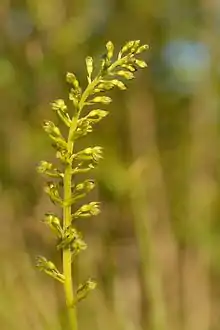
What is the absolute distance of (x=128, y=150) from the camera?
1928 mm

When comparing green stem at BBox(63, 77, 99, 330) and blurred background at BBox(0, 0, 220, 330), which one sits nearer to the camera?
green stem at BBox(63, 77, 99, 330)

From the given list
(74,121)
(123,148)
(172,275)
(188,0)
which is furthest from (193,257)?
(74,121)

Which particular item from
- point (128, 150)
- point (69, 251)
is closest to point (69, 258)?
point (69, 251)

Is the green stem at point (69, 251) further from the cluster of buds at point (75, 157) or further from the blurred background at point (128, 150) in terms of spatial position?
the blurred background at point (128, 150)

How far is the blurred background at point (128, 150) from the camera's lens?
1.33m

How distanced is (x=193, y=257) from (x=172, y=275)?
0.12 m

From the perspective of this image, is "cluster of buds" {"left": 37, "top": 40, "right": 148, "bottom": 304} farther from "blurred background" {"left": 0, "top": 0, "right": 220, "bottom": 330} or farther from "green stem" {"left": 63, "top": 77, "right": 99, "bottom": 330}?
"blurred background" {"left": 0, "top": 0, "right": 220, "bottom": 330}

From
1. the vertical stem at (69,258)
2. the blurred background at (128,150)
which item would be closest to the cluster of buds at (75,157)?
the vertical stem at (69,258)

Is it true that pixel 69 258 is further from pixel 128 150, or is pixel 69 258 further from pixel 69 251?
pixel 128 150

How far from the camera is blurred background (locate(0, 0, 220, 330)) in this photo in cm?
133

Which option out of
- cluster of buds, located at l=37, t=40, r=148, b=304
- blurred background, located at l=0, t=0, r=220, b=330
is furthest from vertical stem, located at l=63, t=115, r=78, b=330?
blurred background, located at l=0, t=0, r=220, b=330

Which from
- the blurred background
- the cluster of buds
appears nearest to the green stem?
the cluster of buds

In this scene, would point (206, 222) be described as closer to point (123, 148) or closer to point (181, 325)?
point (181, 325)

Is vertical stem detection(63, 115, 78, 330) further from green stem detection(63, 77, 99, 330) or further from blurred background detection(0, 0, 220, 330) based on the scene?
blurred background detection(0, 0, 220, 330)
